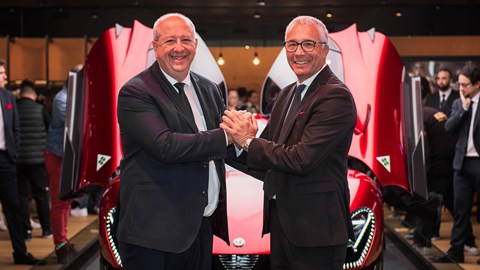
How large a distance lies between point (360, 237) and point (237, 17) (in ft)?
32.7

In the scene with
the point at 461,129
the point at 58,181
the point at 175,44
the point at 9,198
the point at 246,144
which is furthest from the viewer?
the point at 58,181

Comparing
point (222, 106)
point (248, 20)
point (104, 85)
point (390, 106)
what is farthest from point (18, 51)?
point (222, 106)

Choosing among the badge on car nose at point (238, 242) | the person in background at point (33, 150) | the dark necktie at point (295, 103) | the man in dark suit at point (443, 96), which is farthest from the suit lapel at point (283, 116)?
the man in dark suit at point (443, 96)

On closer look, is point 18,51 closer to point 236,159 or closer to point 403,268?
point 403,268

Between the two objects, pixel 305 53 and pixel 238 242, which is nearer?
pixel 305 53

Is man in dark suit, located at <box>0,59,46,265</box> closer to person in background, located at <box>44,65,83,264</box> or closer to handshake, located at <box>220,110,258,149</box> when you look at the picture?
person in background, located at <box>44,65,83,264</box>

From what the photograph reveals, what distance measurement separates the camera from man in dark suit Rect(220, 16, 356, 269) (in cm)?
290

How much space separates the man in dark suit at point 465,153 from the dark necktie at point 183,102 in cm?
365

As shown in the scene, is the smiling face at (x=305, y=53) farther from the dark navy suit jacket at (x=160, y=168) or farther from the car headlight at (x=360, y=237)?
the car headlight at (x=360, y=237)

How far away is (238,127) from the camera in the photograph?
9.93ft

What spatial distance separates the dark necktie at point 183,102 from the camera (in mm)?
2991

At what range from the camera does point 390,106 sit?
17.3 feet

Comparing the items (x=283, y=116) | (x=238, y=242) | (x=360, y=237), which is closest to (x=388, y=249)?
(x=360, y=237)

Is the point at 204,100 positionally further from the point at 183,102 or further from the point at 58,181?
the point at 58,181
